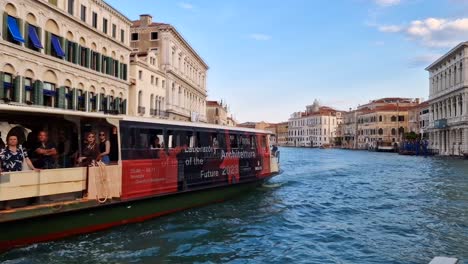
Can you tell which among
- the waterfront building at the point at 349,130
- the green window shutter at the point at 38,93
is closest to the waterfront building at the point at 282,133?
the waterfront building at the point at 349,130

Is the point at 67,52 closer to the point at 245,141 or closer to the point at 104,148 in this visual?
the point at 245,141

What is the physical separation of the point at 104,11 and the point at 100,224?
2585 centimetres

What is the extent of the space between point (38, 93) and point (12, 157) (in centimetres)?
1696

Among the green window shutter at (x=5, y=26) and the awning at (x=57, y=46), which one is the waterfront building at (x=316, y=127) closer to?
the awning at (x=57, y=46)

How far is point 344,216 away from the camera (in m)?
13.2

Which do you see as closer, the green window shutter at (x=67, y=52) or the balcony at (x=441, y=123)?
the green window shutter at (x=67, y=52)

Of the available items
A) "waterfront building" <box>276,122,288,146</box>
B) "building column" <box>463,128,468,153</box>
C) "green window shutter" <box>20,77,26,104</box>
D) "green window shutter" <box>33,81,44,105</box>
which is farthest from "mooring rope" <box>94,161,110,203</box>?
"waterfront building" <box>276,122,288,146</box>

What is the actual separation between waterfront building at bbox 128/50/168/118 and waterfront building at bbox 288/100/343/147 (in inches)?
4323

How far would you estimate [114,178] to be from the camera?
33.8 ft

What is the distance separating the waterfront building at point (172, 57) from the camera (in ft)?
151

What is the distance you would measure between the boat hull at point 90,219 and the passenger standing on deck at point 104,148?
1.10 m

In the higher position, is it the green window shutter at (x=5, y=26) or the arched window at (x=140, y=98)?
the green window shutter at (x=5, y=26)

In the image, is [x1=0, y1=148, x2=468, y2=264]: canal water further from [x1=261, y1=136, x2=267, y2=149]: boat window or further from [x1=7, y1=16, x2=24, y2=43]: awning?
[x1=7, y1=16, x2=24, y2=43]: awning

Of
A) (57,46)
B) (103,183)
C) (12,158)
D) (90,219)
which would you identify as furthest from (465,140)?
(12,158)
